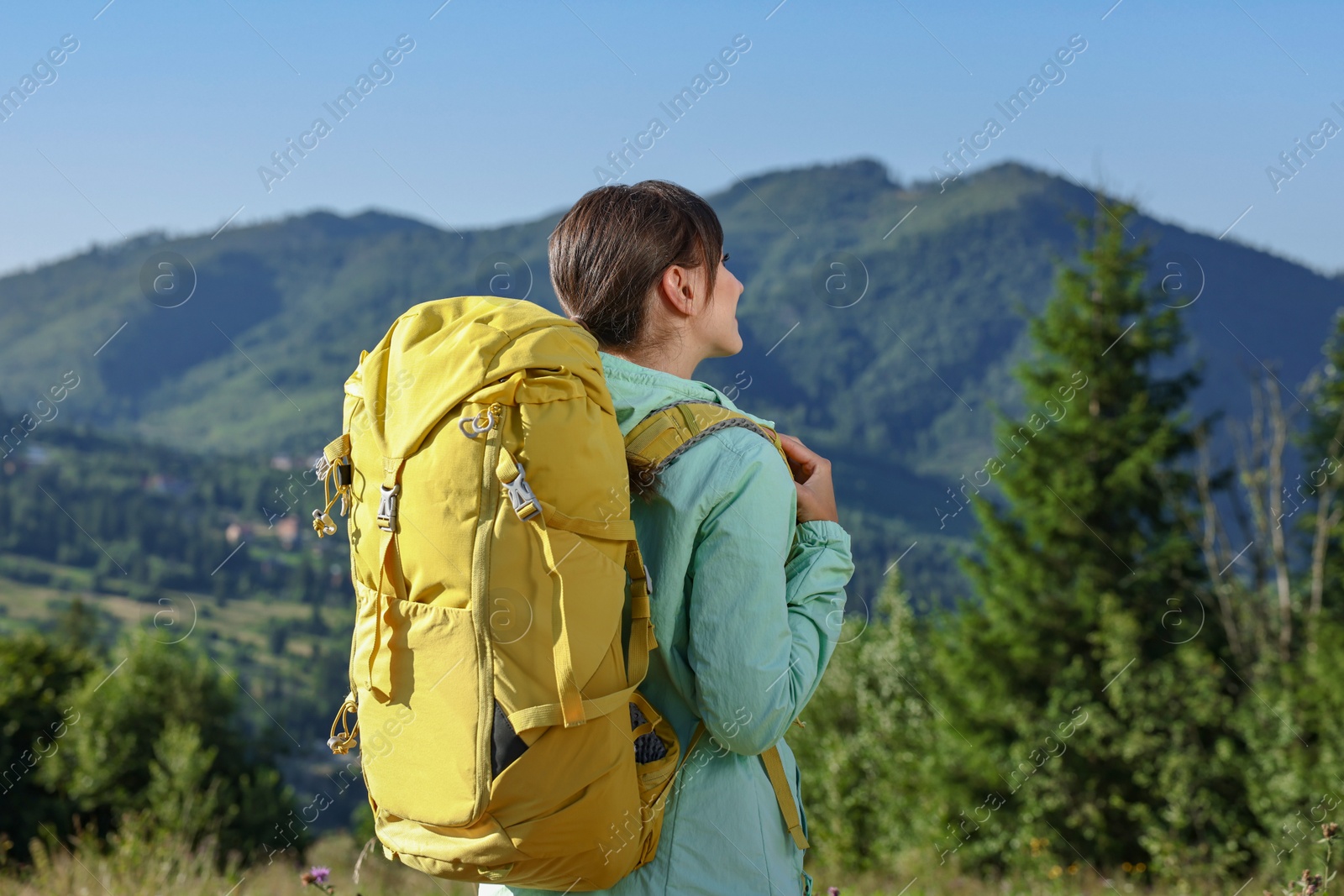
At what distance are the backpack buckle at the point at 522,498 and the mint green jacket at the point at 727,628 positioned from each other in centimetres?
23

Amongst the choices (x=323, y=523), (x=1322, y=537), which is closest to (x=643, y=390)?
(x=323, y=523)

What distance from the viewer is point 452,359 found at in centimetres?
147

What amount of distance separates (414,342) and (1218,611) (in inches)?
979

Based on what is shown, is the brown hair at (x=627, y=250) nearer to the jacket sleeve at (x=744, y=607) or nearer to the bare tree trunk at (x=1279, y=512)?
the jacket sleeve at (x=744, y=607)

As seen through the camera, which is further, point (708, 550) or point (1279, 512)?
point (1279, 512)

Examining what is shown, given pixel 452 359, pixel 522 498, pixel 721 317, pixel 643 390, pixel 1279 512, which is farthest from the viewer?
pixel 1279 512

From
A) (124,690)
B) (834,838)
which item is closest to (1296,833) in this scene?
(834,838)

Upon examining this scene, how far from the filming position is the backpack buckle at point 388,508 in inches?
57.6

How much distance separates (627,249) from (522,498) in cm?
48

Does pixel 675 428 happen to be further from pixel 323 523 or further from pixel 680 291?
pixel 323 523

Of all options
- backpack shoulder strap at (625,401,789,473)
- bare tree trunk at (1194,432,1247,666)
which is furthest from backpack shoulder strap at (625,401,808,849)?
bare tree trunk at (1194,432,1247,666)

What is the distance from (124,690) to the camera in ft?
109

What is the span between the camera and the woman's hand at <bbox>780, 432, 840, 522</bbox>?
5.58ft

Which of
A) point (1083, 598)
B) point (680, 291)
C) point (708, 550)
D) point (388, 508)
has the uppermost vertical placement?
point (680, 291)
